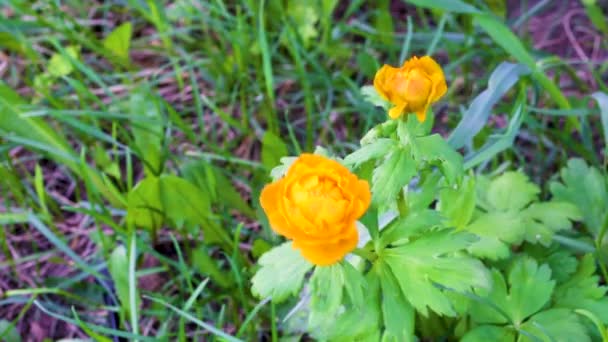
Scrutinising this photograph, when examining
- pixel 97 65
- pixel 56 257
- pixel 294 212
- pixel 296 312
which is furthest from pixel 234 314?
pixel 97 65

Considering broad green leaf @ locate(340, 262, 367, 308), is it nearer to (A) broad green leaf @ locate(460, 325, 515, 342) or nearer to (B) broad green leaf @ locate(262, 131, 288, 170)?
(A) broad green leaf @ locate(460, 325, 515, 342)

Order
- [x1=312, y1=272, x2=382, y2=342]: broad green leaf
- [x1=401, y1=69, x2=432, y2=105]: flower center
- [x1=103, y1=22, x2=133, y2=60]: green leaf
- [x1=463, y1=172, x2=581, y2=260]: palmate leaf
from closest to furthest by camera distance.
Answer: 1. [x1=401, y1=69, x2=432, y2=105]: flower center
2. [x1=312, y1=272, x2=382, y2=342]: broad green leaf
3. [x1=463, y1=172, x2=581, y2=260]: palmate leaf
4. [x1=103, y1=22, x2=133, y2=60]: green leaf

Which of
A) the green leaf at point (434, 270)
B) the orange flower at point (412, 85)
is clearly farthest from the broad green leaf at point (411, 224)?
the orange flower at point (412, 85)

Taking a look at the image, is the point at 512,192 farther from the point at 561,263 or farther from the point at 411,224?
the point at 411,224

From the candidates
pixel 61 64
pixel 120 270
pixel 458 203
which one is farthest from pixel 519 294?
pixel 61 64

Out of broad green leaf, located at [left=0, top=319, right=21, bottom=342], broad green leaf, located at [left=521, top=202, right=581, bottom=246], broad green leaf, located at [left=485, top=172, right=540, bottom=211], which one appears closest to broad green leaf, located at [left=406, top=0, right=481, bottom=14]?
broad green leaf, located at [left=485, top=172, right=540, bottom=211]

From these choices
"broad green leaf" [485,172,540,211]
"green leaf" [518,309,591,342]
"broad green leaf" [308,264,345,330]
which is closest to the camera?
"broad green leaf" [308,264,345,330]
